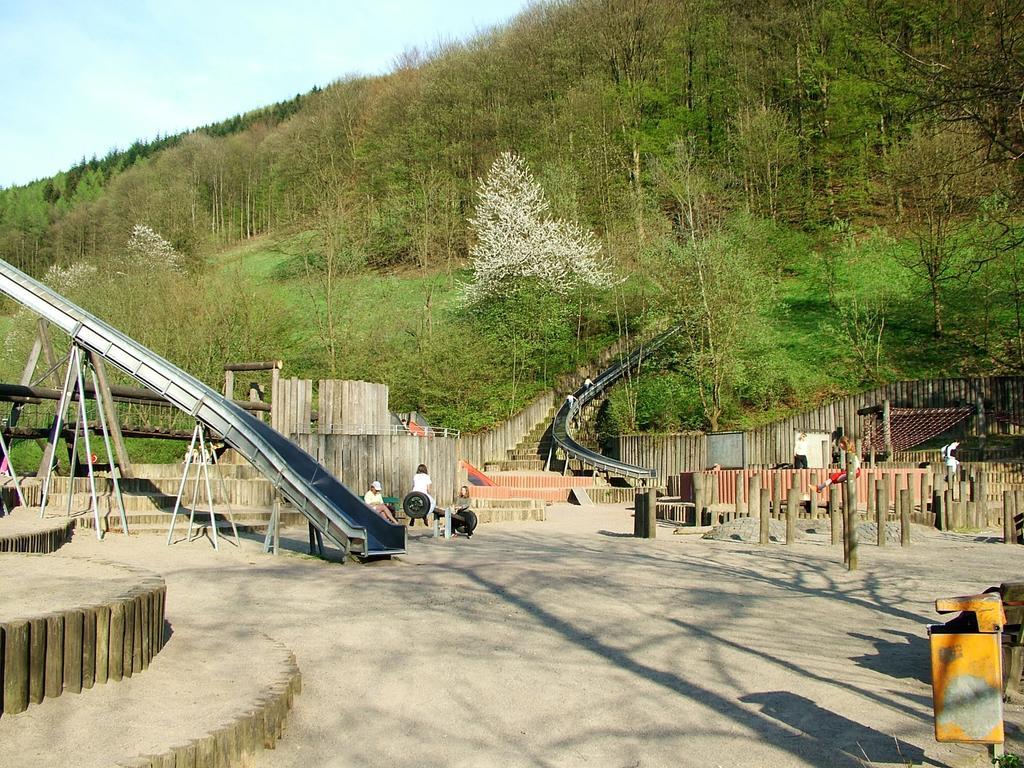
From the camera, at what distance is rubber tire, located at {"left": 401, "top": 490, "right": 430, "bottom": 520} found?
1998 centimetres

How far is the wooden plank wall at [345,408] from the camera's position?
23594 mm

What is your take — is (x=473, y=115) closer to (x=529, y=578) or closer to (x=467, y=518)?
(x=467, y=518)

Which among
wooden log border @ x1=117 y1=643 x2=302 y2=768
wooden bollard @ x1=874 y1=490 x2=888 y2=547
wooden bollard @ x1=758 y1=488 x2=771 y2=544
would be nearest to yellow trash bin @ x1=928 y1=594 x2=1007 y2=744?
wooden log border @ x1=117 y1=643 x2=302 y2=768

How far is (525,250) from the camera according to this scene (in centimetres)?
4503

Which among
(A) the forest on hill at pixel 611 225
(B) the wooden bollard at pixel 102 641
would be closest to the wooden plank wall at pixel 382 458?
(A) the forest on hill at pixel 611 225

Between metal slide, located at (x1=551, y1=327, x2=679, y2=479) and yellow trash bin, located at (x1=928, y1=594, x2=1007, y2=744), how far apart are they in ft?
86.6

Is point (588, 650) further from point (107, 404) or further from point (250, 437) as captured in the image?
point (107, 404)

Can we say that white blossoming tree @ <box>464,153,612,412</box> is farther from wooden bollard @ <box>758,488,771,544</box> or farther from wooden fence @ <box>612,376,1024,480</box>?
wooden bollard @ <box>758,488,771,544</box>

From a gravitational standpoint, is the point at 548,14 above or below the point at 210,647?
above

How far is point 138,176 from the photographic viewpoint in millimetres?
71500

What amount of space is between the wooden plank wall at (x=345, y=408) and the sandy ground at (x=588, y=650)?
24.5 ft

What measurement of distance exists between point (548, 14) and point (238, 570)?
60.1m

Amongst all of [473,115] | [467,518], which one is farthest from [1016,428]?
[473,115]

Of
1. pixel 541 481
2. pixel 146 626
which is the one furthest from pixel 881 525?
pixel 541 481
